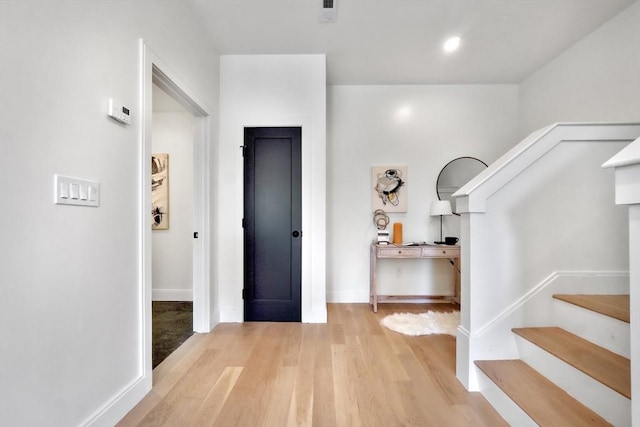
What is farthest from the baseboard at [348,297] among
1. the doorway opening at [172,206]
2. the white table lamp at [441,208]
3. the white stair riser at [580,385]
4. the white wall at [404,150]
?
the white stair riser at [580,385]

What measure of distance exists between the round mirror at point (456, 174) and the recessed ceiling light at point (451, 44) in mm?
1401

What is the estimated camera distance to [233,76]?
3.14 metres

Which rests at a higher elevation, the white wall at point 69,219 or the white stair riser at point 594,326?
the white wall at point 69,219

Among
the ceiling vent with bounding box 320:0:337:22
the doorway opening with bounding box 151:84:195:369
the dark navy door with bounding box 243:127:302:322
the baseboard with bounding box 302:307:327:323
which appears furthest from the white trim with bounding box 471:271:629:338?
the doorway opening with bounding box 151:84:195:369

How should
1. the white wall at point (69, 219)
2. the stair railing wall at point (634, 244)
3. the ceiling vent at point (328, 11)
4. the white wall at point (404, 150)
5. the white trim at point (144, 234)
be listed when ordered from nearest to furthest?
the stair railing wall at point (634, 244), the white wall at point (69, 219), the white trim at point (144, 234), the ceiling vent at point (328, 11), the white wall at point (404, 150)

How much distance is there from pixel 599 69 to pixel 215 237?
166 inches

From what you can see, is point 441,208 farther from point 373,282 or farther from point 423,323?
point 423,323

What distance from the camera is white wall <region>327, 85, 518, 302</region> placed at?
3857 millimetres

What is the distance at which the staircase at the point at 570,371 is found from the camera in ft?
4.19

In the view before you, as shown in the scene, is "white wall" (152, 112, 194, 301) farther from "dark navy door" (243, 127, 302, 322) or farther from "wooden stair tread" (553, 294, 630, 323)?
"wooden stair tread" (553, 294, 630, 323)

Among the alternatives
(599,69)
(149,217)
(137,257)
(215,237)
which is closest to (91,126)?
(149,217)

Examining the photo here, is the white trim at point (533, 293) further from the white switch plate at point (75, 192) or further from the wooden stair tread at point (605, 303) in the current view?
the white switch plate at point (75, 192)

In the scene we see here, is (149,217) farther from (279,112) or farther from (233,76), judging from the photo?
(233,76)

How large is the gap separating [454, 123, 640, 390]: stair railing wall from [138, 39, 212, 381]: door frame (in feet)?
6.68
